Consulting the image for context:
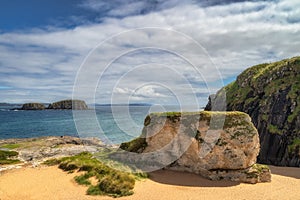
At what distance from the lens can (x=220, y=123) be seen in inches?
947

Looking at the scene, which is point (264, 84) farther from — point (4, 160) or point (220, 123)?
point (4, 160)

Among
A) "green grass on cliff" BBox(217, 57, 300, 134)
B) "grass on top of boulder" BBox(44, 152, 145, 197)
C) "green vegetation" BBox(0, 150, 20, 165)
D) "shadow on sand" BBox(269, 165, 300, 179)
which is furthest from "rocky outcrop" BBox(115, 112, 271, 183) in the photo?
"green grass on cliff" BBox(217, 57, 300, 134)

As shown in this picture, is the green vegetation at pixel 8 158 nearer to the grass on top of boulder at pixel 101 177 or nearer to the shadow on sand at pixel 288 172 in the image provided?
the grass on top of boulder at pixel 101 177

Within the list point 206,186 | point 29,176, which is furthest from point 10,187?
point 206,186

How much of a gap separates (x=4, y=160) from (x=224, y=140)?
24996 mm

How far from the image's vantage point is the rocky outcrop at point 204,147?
77.0 feet

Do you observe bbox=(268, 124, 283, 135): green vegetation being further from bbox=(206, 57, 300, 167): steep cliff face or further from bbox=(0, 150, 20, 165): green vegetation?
bbox=(0, 150, 20, 165): green vegetation

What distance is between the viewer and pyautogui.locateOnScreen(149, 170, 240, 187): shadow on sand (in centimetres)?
2223

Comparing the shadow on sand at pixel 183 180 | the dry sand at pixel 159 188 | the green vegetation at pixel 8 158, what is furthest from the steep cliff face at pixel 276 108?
the green vegetation at pixel 8 158

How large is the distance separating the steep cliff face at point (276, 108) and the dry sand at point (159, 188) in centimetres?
1274

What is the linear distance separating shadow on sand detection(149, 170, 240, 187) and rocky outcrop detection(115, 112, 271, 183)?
627mm

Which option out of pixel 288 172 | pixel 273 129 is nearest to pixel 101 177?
pixel 288 172

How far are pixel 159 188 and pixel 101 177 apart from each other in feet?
15.7

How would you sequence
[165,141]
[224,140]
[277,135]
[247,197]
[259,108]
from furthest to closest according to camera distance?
[259,108] → [277,135] → [165,141] → [224,140] → [247,197]
